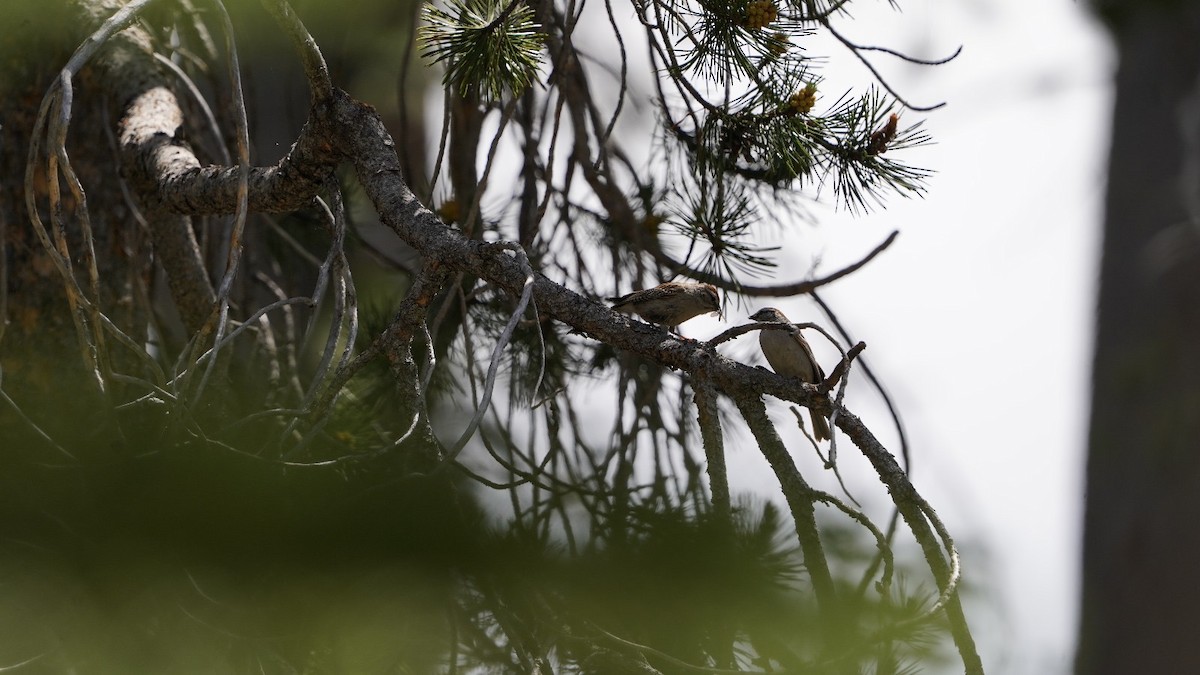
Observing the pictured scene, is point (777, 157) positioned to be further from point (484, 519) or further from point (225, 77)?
point (225, 77)

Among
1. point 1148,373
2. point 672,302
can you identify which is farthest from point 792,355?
point 1148,373

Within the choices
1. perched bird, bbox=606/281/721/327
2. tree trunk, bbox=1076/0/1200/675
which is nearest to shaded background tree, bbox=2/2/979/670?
perched bird, bbox=606/281/721/327

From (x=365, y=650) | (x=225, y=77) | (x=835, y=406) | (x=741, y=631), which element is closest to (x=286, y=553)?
(x=365, y=650)

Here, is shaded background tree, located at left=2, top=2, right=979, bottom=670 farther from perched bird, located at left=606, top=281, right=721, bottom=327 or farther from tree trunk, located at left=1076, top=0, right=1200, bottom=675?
tree trunk, located at left=1076, top=0, right=1200, bottom=675

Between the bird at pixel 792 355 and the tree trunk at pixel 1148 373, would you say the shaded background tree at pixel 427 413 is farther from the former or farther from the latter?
the tree trunk at pixel 1148 373

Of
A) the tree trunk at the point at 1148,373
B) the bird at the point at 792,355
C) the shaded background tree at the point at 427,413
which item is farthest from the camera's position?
the tree trunk at the point at 1148,373

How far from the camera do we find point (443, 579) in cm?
119

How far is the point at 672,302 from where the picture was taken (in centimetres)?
223

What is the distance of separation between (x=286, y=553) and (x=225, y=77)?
2.62 m

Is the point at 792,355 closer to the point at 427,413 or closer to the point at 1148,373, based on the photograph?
the point at 427,413

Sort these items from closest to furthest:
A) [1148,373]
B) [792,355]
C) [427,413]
→ [427,413] < [792,355] < [1148,373]

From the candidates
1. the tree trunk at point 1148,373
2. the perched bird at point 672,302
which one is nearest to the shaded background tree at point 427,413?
the perched bird at point 672,302

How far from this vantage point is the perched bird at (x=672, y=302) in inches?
88.0

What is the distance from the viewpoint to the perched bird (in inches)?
88.0
